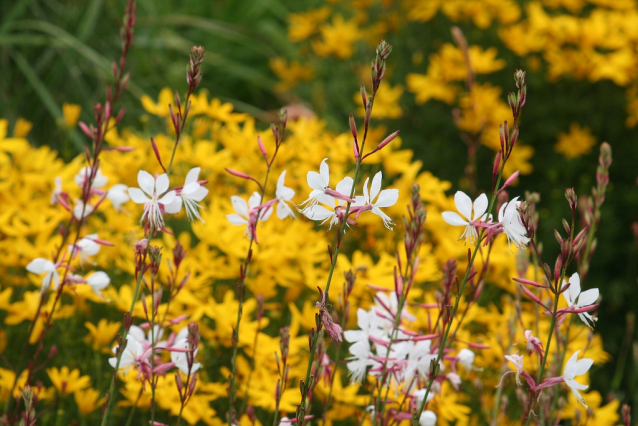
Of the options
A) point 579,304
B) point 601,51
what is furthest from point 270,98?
point 579,304

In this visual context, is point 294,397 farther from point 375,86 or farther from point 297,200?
point 297,200

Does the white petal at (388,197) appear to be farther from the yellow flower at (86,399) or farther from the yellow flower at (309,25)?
the yellow flower at (309,25)

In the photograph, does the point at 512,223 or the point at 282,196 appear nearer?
the point at 512,223

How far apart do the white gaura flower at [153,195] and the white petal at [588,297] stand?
2.04ft

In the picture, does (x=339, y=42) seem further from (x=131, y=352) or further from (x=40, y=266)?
(x=131, y=352)

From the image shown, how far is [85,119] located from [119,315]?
2.82m

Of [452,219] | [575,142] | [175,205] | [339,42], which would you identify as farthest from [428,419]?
[339,42]

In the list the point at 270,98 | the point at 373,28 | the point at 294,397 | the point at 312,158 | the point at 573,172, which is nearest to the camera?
the point at 294,397

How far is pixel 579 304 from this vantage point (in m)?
0.98

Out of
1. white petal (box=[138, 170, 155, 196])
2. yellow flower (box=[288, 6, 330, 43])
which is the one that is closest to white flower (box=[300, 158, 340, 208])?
white petal (box=[138, 170, 155, 196])

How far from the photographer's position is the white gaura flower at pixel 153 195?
0.98 metres

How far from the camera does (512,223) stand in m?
0.92

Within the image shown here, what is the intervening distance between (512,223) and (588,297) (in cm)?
16

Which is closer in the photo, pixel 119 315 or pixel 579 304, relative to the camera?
pixel 579 304
